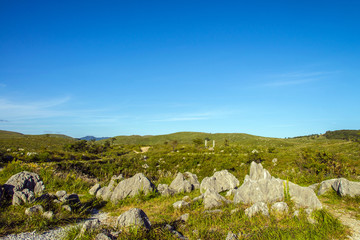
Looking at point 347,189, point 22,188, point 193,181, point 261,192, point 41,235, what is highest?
point 347,189

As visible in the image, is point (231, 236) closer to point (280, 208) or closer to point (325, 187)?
point (280, 208)

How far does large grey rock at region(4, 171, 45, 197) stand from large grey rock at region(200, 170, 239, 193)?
21.4 feet

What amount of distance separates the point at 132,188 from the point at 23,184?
4.00 m

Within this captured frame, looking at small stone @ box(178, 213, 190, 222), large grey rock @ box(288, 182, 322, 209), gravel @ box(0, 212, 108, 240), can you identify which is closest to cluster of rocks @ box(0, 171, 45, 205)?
gravel @ box(0, 212, 108, 240)

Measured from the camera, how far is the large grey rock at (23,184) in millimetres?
7401

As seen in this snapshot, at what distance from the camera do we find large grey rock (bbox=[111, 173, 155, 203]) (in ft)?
26.8

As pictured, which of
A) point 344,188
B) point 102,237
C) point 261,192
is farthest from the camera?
point 344,188

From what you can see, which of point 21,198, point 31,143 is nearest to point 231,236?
point 21,198

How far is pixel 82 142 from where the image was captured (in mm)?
48438

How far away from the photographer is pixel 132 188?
850 cm

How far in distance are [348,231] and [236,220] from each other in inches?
94.9

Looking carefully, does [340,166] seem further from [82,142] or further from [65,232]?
[82,142]

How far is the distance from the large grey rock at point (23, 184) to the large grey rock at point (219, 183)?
6536mm

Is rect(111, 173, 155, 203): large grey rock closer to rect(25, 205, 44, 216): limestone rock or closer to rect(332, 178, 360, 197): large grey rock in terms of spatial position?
rect(25, 205, 44, 216): limestone rock
